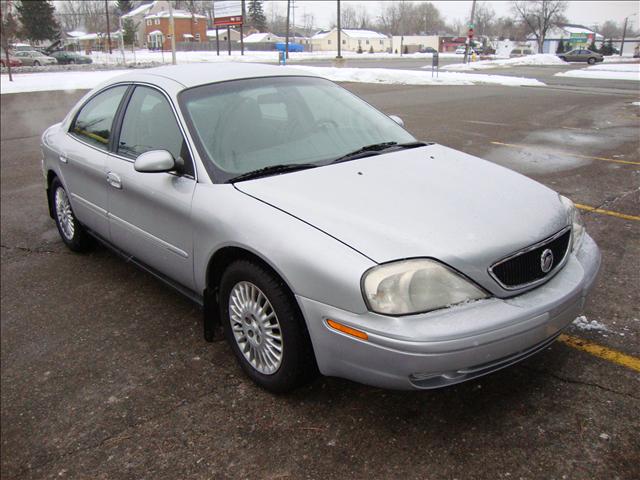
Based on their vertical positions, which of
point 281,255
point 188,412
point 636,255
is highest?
point 281,255

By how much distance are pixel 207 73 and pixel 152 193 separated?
2.96ft

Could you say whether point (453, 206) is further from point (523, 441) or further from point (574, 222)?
point (523, 441)

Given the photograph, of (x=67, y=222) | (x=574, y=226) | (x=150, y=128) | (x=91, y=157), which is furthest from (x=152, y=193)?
(x=574, y=226)

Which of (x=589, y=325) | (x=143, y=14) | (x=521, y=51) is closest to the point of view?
(x=589, y=325)

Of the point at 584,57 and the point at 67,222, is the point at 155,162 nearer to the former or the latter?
the point at 67,222

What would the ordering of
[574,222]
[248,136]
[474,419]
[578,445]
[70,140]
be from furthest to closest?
[70,140], [248,136], [574,222], [474,419], [578,445]

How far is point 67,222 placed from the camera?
4.86 m

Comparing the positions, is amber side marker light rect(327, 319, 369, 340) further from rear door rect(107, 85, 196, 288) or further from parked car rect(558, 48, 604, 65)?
parked car rect(558, 48, 604, 65)

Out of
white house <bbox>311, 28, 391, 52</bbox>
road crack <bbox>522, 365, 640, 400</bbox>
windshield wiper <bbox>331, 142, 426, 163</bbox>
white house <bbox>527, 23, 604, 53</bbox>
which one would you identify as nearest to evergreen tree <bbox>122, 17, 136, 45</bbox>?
white house <bbox>311, 28, 391, 52</bbox>

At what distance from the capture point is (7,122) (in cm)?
1372

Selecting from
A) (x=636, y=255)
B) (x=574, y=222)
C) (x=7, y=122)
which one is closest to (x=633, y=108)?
(x=636, y=255)

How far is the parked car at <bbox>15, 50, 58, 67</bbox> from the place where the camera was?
143ft

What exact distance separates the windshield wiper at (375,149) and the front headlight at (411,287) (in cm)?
110

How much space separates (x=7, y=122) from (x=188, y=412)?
1370 cm
